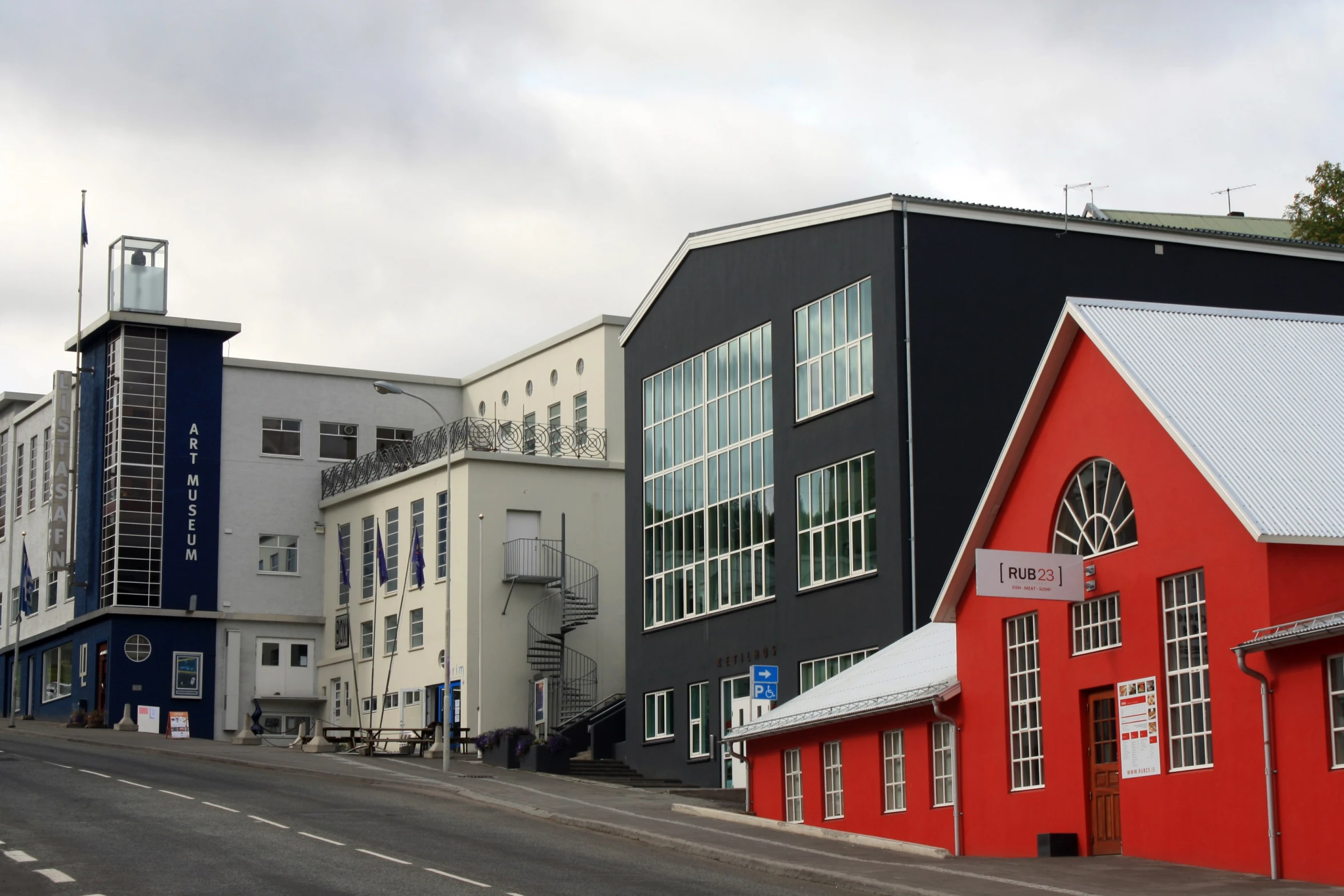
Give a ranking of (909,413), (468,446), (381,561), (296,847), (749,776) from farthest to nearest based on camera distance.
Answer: (468,446), (381,561), (909,413), (749,776), (296,847)

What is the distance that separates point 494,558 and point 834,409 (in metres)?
17.2

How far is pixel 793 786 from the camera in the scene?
33.3 m

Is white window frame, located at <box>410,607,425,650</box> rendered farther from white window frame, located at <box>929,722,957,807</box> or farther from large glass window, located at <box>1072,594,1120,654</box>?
large glass window, located at <box>1072,594,1120,654</box>

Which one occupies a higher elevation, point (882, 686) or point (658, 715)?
point (882, 686)

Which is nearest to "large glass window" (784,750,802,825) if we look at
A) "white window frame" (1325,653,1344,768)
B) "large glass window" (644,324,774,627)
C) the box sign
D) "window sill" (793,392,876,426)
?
"large glass window" (644,324,774,627)

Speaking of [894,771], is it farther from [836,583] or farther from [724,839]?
[836,583]

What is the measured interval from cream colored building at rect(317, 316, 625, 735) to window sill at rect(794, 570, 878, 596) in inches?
473

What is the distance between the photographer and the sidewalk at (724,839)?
20797 mm

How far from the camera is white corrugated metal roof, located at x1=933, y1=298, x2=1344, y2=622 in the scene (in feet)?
72.5

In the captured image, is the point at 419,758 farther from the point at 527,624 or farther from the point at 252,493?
the point at 252,493

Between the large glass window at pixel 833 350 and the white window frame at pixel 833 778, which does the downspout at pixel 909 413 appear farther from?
the white window frame at pixel 833 778

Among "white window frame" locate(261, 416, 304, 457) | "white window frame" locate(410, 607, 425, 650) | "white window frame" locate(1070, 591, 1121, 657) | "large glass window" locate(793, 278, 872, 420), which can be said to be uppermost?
"white window frame" locate(261, 416, 304, 457)

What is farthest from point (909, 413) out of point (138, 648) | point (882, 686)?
point (138, 648)

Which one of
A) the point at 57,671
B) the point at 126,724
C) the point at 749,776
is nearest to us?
the point at 749,776
